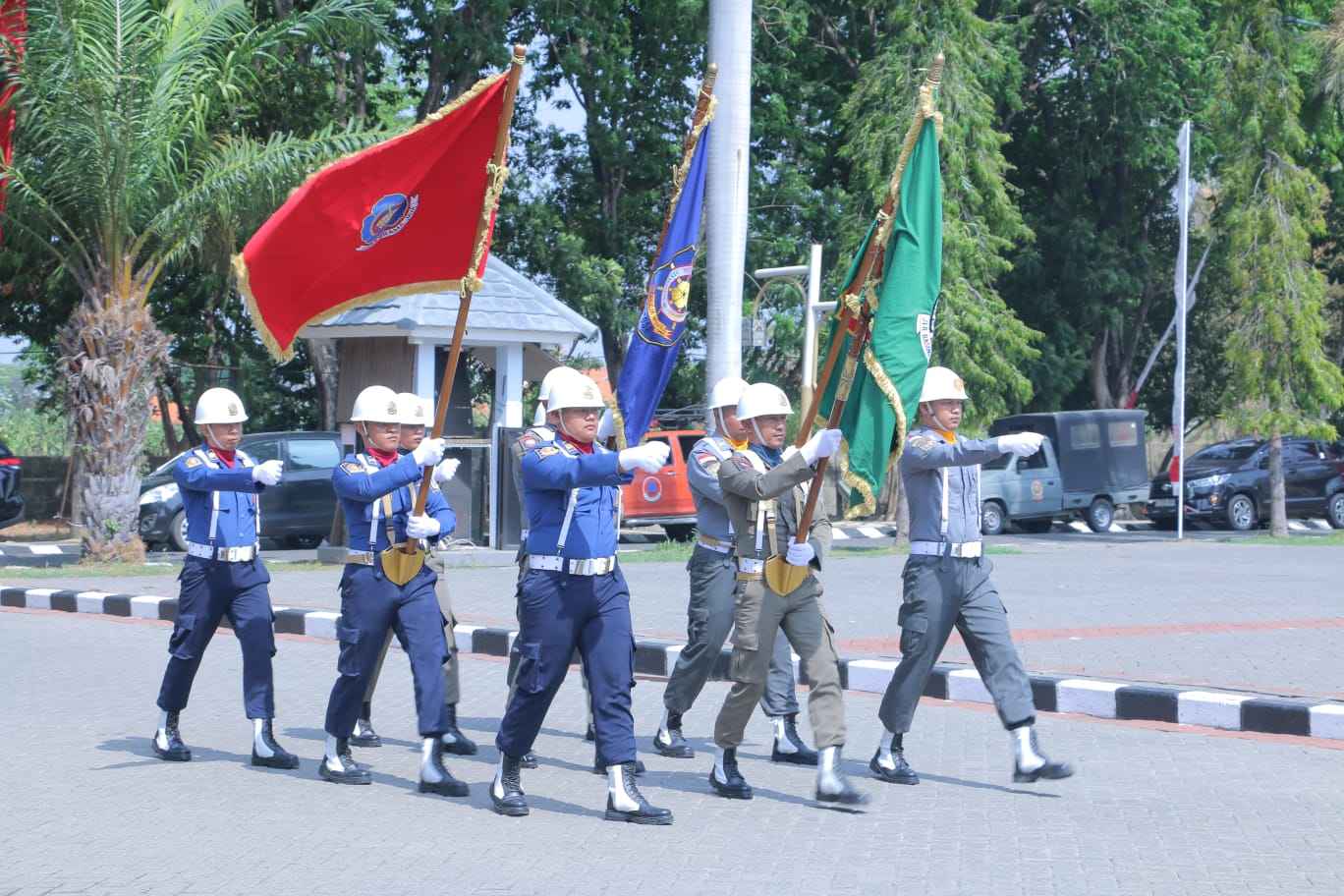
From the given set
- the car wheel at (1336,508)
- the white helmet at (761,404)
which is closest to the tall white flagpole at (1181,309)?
the car wheel at (1336,508)

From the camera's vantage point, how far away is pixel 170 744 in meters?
8.67

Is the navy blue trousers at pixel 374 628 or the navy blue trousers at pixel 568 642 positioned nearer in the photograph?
the navy blue trousers at pixel 568 642

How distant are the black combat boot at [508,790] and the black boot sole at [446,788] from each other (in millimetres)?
→ 390

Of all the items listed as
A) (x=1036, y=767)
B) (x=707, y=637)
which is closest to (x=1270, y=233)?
(x=707, y=637)

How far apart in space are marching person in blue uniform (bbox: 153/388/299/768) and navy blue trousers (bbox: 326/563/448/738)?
66 centimetres

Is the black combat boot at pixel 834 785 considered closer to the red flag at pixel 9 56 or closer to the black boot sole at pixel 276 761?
the black boot sole at pixel 276 761

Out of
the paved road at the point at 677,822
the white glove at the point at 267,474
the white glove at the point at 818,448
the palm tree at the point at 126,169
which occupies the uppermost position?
the palm tree at the point at 126,169

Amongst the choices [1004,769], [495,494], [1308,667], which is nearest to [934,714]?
[1004,769]

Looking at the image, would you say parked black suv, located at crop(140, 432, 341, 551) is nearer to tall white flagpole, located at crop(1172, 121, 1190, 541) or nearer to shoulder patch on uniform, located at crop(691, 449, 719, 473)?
tall white flagpole, located at crop(1172, 121, 1190, 541)

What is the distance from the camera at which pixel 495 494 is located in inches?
813

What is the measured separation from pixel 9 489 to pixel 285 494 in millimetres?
3523

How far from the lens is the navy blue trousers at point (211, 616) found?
8.61 metres

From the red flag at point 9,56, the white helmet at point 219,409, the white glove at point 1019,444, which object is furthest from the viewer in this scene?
the red flag at point 9,56

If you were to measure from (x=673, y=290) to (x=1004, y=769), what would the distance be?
10.5ft
